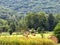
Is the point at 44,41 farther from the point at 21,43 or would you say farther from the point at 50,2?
the point at 50,2

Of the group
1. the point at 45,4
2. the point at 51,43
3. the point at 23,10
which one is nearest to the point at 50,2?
the point at 45,4

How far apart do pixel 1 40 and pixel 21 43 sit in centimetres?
105

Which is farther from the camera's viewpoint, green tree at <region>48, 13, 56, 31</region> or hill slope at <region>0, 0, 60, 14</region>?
hill slope at <region>0, 0, 60, 14</region>

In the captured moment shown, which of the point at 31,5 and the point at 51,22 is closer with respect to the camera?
the point at 51,22

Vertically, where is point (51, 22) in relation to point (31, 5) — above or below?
above

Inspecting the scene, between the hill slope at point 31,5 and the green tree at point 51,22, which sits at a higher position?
the green tree at point 51,22

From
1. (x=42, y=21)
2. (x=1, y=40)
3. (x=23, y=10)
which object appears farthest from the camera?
(x=23, y=10)

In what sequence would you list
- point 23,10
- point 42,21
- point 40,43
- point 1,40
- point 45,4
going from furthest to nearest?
point 45,4
point 23,10
point 42,21
point 40,43
point 1,40

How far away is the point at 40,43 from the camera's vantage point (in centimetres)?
1338

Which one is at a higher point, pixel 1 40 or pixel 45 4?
pixel 1 40

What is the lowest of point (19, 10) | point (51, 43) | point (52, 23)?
point (19, 10)

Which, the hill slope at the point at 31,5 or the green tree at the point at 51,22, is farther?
the hill slope at the point at 31,5

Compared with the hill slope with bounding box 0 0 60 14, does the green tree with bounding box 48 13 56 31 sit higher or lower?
higher

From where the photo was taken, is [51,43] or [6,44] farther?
[51,43]
